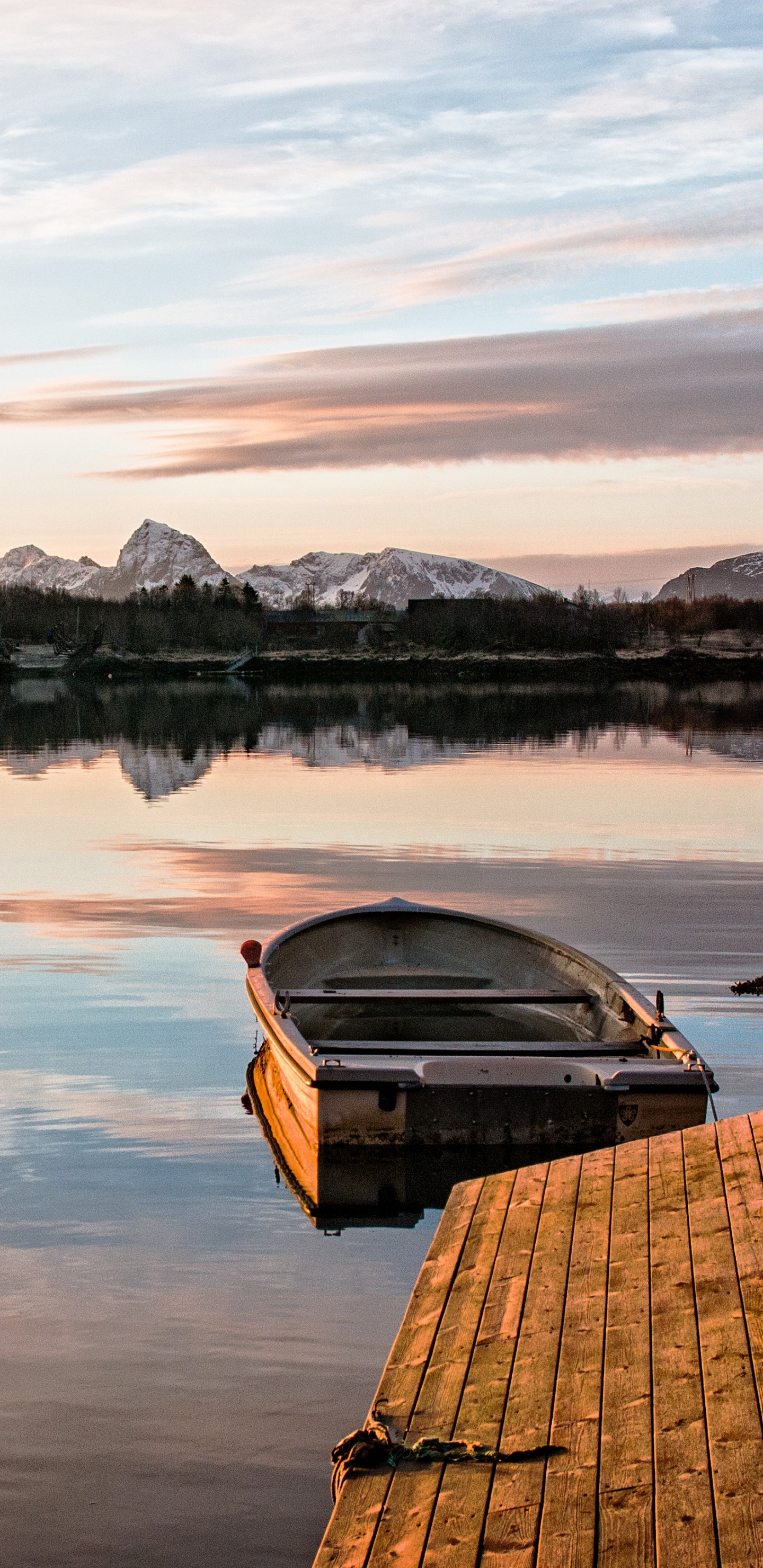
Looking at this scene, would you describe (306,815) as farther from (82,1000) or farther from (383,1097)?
(383,1097)

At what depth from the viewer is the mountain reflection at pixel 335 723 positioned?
48.3 metres

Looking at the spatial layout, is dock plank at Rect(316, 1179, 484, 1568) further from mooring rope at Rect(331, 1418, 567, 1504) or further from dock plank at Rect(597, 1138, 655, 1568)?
dock plank at Rect(597, 1138, 655, 1568)

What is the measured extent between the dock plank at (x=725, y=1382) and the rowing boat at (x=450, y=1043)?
180 cm

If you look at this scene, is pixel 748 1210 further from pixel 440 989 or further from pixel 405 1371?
pixel 440 989

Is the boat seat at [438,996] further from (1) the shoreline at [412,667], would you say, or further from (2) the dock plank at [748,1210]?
(1) the shoreline at [412,667]

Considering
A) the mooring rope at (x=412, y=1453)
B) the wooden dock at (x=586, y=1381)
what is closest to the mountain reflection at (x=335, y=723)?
the wooden dock at (x=586, y=1381)

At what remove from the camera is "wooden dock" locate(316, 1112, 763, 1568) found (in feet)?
15.3

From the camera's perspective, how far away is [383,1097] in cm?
930

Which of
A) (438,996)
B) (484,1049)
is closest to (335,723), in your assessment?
(438,996)

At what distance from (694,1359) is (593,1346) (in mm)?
450

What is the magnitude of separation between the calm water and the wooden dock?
71 centimetres

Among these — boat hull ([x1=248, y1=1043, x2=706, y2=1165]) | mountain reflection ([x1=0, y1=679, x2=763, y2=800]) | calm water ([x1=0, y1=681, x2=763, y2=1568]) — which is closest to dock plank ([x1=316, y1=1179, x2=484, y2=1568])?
calm water ([x1=0, y1=681, x2=763, y2=1568])

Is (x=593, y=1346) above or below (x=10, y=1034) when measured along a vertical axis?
above

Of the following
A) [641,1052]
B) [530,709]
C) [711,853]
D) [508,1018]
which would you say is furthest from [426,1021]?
[530,709]
